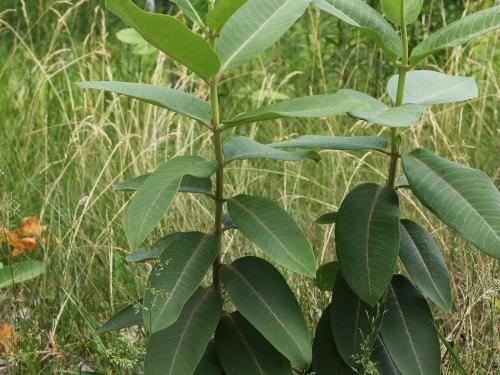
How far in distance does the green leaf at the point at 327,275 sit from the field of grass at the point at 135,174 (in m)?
0.35

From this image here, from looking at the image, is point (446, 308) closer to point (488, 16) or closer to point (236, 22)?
point (488, 16)

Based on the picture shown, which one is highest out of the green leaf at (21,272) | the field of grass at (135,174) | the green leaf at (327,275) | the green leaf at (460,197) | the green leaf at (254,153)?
the green leaf at (254,153)

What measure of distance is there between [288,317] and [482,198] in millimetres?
466

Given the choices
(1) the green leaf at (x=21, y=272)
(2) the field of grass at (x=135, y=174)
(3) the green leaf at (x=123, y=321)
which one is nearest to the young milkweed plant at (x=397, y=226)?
(2) the field of grass at (x=135, y=174)

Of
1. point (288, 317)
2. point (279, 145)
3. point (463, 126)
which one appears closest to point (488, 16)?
point (279, 145)

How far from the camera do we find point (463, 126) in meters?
4.76

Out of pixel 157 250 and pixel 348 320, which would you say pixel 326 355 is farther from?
pixel 157 250

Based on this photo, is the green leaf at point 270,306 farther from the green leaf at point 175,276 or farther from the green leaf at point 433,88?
the green leaf at point 433,88

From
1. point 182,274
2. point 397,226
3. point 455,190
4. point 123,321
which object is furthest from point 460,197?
point 123,321

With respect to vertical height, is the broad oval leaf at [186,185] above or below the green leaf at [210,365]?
above

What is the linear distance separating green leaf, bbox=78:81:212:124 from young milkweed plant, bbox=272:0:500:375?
7.9 inches

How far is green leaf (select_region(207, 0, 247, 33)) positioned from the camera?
5.68 feet

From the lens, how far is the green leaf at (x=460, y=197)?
5.81ft

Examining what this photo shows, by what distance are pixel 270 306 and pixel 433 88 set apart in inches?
26.0
